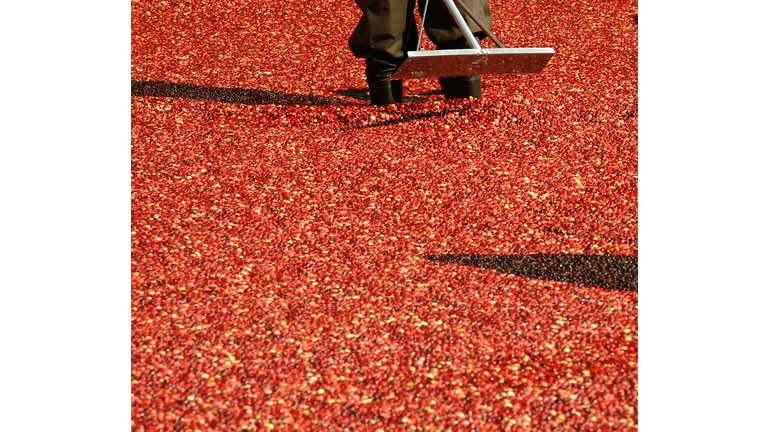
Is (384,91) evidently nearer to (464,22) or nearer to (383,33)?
(383,33)

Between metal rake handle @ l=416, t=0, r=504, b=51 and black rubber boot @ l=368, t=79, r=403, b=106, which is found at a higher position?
metal rake handle @ l=416, t=0, r=504, b=51

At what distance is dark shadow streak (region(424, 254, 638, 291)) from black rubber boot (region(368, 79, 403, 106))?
1.91 meters

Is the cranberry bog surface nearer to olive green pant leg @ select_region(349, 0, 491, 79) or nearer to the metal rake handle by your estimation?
olive green pant leg @ select_region(349, 0, 491, 79)

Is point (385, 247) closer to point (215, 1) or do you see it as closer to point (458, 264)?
point (458, 264)

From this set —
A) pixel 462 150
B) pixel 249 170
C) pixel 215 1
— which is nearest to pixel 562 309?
pixel 462 150

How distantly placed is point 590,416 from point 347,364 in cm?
70

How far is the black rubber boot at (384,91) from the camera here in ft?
14.6

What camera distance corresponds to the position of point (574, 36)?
605 cm

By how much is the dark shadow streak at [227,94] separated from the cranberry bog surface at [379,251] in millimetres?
22

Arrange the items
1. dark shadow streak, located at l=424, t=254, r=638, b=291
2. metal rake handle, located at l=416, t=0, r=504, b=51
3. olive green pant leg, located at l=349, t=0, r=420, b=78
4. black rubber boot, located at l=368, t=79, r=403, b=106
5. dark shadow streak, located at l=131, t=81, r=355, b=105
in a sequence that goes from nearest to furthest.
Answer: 1. dark shadow streak, located at l=424, t=254, r=638, b=291
2. metal rake handle, located at l=416, t=0, r=504, b=51
3. olive green pant leg, located at l=349, t=0, r=420, b=78
4. black rubber boot, located at l=368, t=79, r=403, b=106
5. dark shadow streak, located at l=131, t=81, r=355, b=105

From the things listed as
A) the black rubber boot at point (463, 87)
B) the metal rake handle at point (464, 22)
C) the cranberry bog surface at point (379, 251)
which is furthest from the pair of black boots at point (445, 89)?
the metal rake handle at point (464, 22)

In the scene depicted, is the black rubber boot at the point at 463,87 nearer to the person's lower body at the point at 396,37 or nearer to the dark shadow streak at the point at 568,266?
the person's lower body at the point at 396,37

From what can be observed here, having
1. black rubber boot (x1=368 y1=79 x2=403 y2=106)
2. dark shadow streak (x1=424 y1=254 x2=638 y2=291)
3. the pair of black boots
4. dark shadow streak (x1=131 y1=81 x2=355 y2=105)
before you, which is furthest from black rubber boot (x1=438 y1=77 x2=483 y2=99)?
dark shadow streak (x1=424 y1=254 x2=638 y2=291)

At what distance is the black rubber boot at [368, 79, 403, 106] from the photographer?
175 inches
